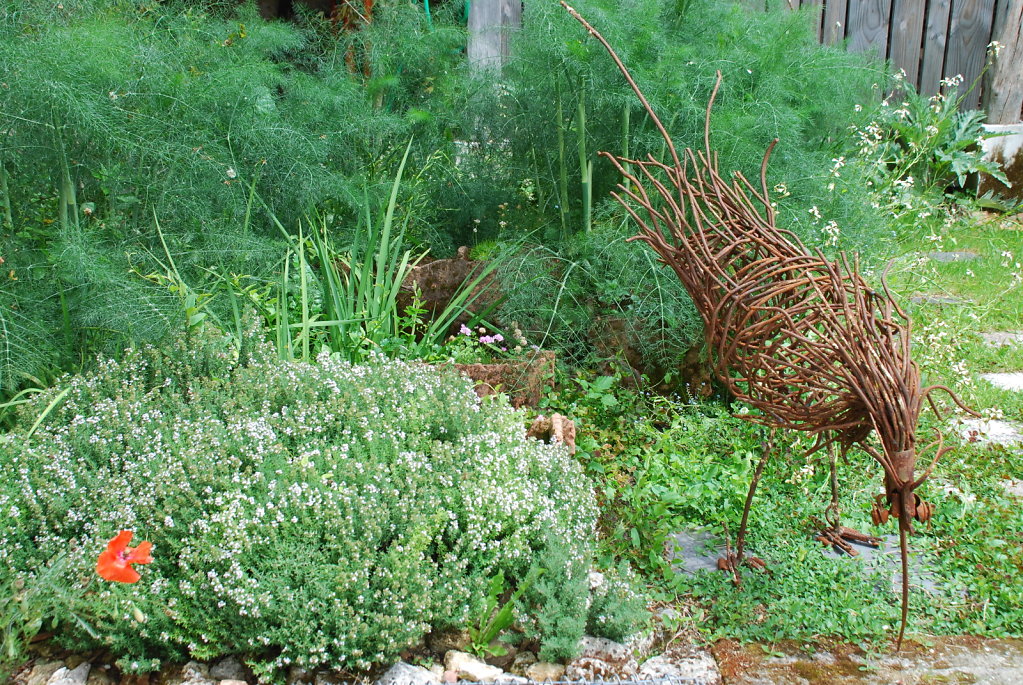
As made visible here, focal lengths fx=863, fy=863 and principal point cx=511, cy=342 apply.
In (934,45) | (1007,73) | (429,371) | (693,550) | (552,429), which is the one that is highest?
(934,45)

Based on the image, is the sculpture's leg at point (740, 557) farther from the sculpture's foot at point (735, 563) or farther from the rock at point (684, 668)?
the rock at point (684, 668)

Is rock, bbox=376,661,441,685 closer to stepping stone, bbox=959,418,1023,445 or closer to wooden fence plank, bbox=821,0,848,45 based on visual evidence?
stepping stone, bbox=959,418,1023,445

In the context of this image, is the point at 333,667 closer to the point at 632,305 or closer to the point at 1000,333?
the point at 632,305

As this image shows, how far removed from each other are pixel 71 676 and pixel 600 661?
1350 mm

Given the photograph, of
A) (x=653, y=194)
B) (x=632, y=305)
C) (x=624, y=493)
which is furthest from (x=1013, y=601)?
(x=653, y=194)

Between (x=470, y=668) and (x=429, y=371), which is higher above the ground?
(x=429, y=371)

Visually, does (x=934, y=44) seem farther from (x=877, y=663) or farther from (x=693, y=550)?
(x=877, y=663)

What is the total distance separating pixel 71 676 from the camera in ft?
7.18

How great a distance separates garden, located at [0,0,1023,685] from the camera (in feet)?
7.41

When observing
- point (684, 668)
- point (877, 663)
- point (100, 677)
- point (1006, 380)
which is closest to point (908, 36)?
point (1006, 380)

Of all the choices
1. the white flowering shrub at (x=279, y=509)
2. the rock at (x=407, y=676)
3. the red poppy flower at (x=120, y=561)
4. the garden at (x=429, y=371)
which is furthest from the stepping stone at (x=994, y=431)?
the red poppy flower at (x=120, y=561)

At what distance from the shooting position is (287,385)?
290 centimetres

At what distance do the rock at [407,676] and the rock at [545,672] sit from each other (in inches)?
9.5

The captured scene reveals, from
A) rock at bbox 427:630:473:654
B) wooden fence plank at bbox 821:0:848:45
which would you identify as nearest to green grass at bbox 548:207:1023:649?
rock at bbox 427:630:473:654
